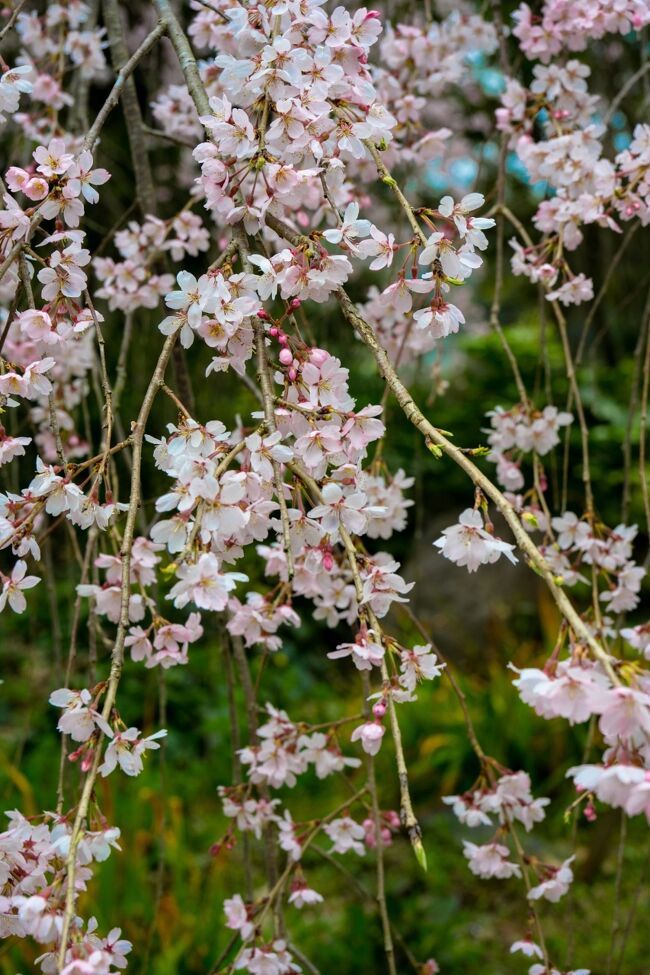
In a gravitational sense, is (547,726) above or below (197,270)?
below

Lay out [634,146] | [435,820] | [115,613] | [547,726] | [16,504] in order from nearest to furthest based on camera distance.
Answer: [16,504] < [115,613] < [634,146] < [435,820] < [547,726]

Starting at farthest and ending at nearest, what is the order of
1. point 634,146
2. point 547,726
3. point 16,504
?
point 547,726
point 634,146
point 16,504

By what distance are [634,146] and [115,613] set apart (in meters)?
1.04

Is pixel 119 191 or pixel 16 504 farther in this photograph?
pixel 119 191

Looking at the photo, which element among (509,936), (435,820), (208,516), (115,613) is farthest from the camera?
(435,820)

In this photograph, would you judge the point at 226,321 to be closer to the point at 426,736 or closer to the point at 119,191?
the point at 119,191

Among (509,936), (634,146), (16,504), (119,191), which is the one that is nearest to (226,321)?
(16,504)

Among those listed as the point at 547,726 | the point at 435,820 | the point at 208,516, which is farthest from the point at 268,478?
the point at 547,726

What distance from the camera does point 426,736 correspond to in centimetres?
352

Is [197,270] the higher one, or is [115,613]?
[115,613]

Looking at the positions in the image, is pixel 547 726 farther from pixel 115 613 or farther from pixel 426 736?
pixel 115 613

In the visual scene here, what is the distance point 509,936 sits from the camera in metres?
2.72

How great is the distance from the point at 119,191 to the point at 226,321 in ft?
6.76

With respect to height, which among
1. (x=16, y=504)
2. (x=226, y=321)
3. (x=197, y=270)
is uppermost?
(x=226, y=321)
